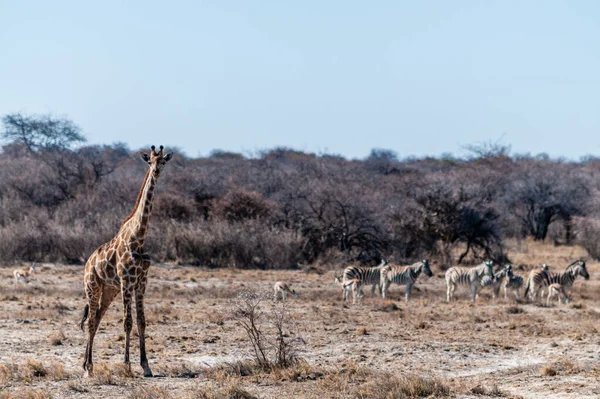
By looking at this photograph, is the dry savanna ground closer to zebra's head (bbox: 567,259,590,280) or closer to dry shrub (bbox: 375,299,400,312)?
dry shrub (bbox: 375,299,400,312)

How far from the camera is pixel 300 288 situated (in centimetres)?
2786

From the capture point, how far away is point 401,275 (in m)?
25.5

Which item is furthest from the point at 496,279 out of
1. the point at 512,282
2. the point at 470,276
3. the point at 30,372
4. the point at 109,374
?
the point at 30,372

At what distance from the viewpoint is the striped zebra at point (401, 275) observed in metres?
25.4

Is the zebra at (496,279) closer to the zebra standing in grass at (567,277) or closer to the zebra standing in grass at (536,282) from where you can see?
the zebra standing in grass at (536,282)

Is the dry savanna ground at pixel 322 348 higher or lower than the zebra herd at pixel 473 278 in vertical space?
lower

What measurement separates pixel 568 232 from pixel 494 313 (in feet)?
96.4

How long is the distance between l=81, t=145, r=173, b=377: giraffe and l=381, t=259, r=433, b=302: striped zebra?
1260 centimetres

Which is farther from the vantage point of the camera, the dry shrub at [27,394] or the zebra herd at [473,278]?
the zebra herd at [473,278]

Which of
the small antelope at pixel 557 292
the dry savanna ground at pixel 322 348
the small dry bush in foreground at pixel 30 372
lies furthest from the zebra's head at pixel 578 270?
the small dry bush in foreground at pixel 30 372

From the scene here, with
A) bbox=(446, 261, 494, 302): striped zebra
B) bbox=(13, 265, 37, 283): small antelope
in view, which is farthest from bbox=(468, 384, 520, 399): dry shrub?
bbox=(13, 265, 37, 283): small antelope

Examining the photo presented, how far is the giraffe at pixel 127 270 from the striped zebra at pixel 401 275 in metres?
12.6

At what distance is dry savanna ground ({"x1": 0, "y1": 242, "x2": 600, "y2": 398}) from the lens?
12273 millimetres

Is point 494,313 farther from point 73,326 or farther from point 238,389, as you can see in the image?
point 238,389
